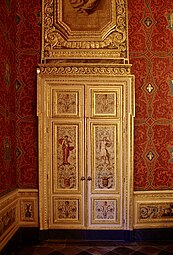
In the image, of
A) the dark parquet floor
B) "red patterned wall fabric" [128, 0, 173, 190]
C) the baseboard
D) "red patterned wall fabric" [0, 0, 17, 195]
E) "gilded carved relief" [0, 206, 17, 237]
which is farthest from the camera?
"red patterned wall fabric" [128, 0, 173, 190]

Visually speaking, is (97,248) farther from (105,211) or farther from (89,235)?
(105,211)

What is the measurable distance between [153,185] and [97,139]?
1.07m

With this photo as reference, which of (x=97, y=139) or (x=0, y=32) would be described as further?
(x=97, y=139)

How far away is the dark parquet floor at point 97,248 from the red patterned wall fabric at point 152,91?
2.56 ft

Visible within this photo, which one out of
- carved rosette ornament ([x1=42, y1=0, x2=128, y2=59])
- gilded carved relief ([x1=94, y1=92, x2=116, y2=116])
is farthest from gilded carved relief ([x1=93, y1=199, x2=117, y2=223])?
carved rosette ornament ([x1=42, y1=0, x2=128, y2=59])

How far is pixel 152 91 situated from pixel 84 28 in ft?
4.49

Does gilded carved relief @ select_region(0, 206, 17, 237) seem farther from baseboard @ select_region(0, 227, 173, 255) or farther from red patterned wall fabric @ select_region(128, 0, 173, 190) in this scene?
red patterned wall fabric @ select_region(128, 0, 173, 190)

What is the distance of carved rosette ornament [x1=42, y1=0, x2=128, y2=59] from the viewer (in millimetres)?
3639

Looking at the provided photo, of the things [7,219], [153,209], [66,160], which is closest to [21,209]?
[7,219]

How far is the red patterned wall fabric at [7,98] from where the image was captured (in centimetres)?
304

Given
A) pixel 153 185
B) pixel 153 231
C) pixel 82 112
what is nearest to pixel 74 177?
pixel 82 112

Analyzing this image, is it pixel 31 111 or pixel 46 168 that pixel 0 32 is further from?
pixel 46 168

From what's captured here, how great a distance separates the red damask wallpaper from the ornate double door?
23 cm

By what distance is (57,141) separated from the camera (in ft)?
11.9
